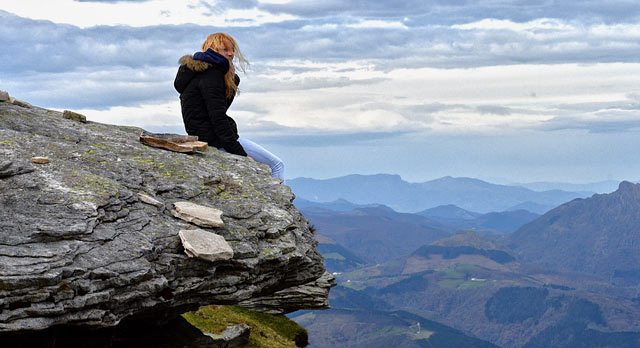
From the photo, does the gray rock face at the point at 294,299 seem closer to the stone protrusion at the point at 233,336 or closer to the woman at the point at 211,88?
the stone protrusion at the point at 233,336

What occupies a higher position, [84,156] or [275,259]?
[84,156]

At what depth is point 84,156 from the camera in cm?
1609

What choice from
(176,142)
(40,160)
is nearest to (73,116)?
(176,142)

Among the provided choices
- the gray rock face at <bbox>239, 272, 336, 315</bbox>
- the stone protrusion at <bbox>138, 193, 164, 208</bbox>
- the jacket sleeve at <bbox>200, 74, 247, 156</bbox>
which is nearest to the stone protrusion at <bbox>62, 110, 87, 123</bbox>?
the jacket sleeve at <bbox>200, 74, 247, 156</bbox>

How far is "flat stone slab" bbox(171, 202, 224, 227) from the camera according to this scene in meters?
15.1

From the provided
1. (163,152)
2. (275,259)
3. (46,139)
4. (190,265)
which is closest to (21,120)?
(46,139)

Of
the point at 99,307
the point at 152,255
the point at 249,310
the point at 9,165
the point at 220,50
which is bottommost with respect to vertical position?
the point at 249,310

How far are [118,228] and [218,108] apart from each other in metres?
6.42

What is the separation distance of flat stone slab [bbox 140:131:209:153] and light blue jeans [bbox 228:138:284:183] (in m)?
2.51

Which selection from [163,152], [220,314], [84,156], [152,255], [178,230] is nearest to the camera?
[152,255]

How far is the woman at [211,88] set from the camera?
1831cm

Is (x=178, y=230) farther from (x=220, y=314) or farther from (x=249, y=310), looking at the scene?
(x=249, y=310)

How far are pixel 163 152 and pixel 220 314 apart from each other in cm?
871

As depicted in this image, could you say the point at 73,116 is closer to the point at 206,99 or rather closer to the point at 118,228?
the point at 206,99
